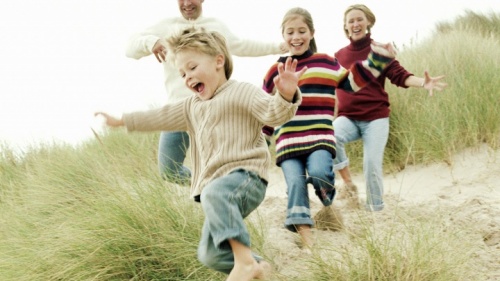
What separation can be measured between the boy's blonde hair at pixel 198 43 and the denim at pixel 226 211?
1.99 feet

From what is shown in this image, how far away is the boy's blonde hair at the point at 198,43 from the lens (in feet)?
9.93

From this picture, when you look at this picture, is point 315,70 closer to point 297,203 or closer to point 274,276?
point 297,203

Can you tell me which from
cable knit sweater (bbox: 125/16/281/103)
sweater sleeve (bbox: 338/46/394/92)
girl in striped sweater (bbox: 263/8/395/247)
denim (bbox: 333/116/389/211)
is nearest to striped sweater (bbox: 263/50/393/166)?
girl in striped sweater (bbox: 263/8/395/247)

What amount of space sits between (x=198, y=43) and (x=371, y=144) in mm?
2212

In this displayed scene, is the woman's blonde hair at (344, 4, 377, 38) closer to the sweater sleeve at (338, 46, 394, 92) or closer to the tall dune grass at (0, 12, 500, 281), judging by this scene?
the sweater sleeve at (338, 46, 394, 92)

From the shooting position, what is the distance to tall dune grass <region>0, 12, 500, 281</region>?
10.6 feet

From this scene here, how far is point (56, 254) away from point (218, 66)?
155 centimetres

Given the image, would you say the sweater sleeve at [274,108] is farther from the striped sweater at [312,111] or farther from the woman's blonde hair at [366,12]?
the woman's blonde hair at [366,12]

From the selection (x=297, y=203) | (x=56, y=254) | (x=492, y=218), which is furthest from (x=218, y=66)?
(x=492, y=218)

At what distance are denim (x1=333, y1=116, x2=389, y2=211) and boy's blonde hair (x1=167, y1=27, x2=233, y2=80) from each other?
2010mm

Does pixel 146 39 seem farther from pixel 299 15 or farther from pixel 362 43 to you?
pixel 362 43

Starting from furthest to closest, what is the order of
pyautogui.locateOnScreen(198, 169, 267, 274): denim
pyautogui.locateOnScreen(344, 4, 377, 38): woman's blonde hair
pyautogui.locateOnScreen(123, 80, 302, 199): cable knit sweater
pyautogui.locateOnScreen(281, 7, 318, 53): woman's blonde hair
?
pyautogui.locateOnScreen(344, 4, 377, 38): woman's blonde hair → pyautogui.locateOnScreen(281, 7, 318, 53): woman's blonde hair → pyautogui.locateOnScreen(123, 80, 302, 199): cable knit sweater → pyautogui.locateOnScreen(198, 169, 267, 274): denim

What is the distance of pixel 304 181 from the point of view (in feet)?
12.9

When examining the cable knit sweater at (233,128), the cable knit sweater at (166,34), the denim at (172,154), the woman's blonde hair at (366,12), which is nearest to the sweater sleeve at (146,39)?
the cable knit sweater at (166,34)
